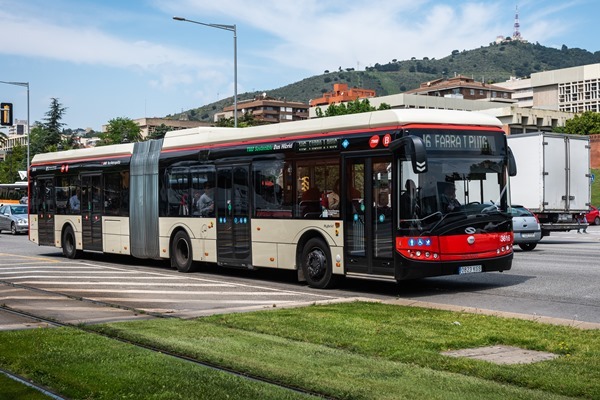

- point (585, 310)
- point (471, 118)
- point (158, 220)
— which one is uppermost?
point (471, 118)

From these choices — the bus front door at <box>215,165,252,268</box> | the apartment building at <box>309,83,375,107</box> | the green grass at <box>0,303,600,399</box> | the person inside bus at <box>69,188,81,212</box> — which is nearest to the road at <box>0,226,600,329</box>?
the bus front door at <box>215,165,252,268</box>

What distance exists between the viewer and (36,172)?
27516mm

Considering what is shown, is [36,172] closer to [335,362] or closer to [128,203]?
[128,203]

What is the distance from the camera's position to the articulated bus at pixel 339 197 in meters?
14.2

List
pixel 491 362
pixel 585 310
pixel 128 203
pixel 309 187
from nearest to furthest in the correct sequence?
pixel 491 362, pixel 585 310, pixel 309 187, pixel 128 203

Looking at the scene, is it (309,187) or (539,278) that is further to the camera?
(539,278)

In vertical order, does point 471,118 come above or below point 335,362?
above

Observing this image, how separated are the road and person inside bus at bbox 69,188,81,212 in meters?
3.17

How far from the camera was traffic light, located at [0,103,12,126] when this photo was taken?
3784 cm

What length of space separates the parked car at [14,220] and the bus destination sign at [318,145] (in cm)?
3167

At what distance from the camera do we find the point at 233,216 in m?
18.3

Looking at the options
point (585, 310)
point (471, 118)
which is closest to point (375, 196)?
point (471, 118)

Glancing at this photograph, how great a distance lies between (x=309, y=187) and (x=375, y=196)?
6.14ft

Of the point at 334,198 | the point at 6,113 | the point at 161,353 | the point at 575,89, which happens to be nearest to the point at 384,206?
the point at 334,198
